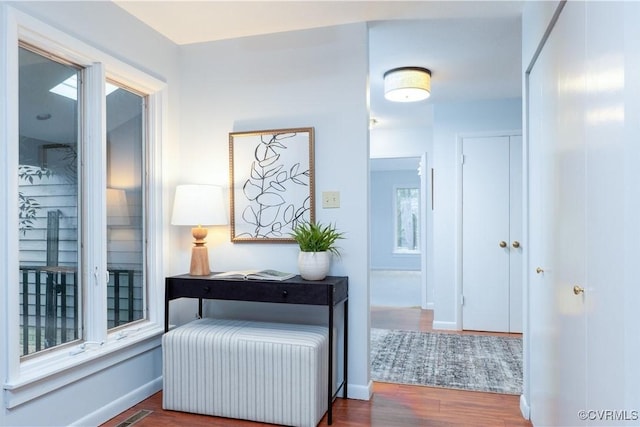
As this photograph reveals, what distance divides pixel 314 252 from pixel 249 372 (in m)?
0.76

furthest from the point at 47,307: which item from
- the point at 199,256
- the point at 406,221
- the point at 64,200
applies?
the point at 406,221

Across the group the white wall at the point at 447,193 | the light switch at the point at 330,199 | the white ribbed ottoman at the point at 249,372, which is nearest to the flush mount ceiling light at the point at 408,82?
the white wall at the point at 447,193

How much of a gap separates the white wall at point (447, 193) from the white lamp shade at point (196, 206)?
2.57 meters

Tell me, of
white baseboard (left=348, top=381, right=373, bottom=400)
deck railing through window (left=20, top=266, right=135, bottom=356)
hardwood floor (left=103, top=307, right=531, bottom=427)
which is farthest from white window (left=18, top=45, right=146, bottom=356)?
white baseboard (left=348, top=381, right=373, bottom=400)

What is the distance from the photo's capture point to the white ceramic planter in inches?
95.7

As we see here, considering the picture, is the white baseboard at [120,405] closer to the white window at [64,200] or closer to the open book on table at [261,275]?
the white window at [64,200]

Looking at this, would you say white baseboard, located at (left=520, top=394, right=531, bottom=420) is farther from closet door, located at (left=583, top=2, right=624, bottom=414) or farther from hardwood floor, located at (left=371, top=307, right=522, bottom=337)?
hardwood floor, located at (left=371, top=307, right=522, bottom=337)

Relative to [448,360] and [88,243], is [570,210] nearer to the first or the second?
[448,360]

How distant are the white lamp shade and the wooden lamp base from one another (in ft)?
0.48

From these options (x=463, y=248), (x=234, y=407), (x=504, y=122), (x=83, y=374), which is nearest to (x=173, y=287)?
(x=83, y=374)

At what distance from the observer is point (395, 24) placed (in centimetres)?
263

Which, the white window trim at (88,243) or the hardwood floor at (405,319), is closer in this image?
the white window trim at (88,243)

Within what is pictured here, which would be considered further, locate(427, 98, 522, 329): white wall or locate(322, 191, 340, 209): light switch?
locate(427, 98, 522, 329): white wall

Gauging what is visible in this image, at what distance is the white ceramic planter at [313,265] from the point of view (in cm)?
243
